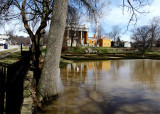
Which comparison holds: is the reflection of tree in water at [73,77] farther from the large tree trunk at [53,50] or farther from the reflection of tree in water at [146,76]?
the reflection of tree in water at [146,76]

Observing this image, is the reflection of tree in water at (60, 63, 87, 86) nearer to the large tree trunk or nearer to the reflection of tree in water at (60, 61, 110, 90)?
the reflection of tree in water at (60, 61, 110, 90)

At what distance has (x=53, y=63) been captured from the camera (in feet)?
16.0

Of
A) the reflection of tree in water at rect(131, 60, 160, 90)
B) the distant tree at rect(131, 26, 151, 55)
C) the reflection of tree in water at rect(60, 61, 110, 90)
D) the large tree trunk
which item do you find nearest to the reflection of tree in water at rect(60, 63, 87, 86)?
the reflection of tree in water at rect(60, 61, 110, 90)

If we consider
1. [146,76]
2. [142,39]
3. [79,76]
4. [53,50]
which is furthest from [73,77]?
[142,39]

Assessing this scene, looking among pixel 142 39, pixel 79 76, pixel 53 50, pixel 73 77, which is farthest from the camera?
pixel 142 39

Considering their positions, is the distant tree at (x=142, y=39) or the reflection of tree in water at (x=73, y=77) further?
→ the distant tree at (x=142, y=39)

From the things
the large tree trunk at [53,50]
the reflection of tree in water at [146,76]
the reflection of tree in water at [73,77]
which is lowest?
the reflection of tree in water at [73,77]

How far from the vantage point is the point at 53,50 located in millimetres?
4840

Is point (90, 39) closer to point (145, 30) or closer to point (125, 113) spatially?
point (145, 30)

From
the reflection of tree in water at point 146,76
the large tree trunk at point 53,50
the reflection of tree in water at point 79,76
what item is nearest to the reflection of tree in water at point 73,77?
the reflection of tree in water at point 79,76

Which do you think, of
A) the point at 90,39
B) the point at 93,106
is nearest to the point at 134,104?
the point at 93,106

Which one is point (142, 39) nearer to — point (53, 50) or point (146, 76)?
point (146, 76)

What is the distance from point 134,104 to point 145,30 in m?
28.2

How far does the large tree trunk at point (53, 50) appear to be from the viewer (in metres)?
4.80
